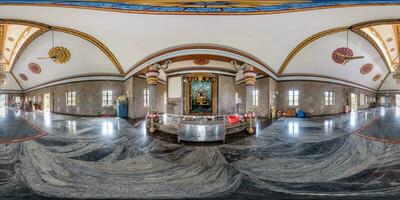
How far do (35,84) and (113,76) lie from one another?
466 centimetres

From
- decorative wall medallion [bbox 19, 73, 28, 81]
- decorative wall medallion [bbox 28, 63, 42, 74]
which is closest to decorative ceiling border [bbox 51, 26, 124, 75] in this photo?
decorative wall medallion [bbox 28, 63, 42, 74]

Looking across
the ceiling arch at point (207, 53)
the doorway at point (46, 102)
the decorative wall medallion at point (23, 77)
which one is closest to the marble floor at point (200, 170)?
the ceiling arch at point (207, 53)

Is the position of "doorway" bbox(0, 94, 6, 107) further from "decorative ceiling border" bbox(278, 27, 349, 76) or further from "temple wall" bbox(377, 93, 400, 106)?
"temple wall" bbox(377, 93, 400, 106)

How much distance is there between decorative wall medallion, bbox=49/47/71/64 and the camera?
5.96 m

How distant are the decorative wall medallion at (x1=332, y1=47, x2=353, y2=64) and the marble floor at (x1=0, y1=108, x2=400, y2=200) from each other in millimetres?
3639

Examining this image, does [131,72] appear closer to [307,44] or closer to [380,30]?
[307,44]

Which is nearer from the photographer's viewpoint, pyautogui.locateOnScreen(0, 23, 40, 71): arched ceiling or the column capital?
the column capital

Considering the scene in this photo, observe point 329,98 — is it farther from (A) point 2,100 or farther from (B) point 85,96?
(A) point 2,100

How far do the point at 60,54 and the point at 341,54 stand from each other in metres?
10.9

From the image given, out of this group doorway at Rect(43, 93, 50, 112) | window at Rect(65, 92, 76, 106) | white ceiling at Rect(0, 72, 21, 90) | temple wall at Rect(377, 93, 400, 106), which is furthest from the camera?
temple wall at Rect(377, 93, 400, 106)

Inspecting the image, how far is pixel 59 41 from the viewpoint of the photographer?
235 inches

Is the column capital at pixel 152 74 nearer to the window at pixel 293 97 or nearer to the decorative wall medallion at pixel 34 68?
the window at pixel 293 97

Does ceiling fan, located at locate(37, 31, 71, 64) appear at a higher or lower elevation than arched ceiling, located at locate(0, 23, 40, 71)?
lower

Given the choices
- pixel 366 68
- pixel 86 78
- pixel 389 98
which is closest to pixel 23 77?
pixel 86 78
